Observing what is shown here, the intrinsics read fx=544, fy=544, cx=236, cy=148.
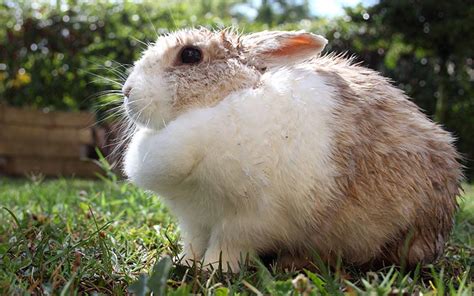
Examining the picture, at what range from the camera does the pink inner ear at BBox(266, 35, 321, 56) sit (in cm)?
192

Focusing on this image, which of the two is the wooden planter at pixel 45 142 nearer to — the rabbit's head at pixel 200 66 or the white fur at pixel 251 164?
the rabbit's head at pixel 200 66

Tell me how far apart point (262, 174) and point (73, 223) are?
43.9 inches

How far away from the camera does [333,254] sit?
1.84m

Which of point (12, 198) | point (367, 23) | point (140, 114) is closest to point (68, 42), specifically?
point (367, 23)

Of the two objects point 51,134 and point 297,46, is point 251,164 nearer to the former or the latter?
point 297,46

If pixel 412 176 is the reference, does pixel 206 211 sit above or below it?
below

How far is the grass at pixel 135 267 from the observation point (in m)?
1.37

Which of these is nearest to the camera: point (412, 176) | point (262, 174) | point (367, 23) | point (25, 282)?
point (25, 282)

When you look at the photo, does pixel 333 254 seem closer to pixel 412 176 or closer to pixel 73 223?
pixel 412 176

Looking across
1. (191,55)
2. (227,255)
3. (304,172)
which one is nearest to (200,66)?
(191,55)

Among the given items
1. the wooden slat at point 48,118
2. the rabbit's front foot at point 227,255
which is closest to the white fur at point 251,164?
the rabbit's front foot at point 227,255

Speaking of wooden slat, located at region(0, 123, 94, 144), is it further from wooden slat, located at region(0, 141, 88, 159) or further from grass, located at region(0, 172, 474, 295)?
grass, located at region(0, 172, 474, 295)

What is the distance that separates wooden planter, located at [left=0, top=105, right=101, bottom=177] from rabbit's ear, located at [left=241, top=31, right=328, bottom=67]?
5.19 metres

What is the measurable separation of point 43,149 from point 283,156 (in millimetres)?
5892
